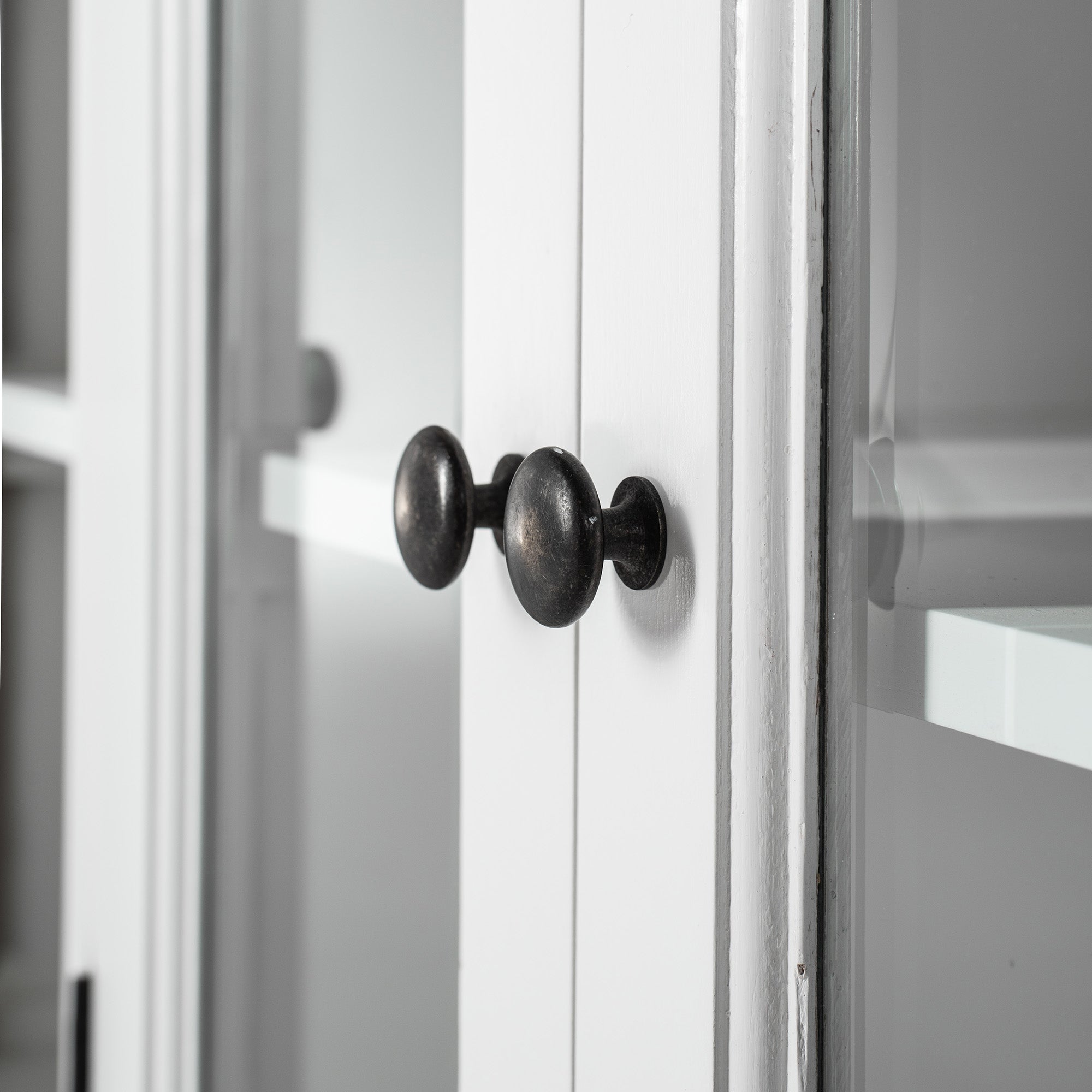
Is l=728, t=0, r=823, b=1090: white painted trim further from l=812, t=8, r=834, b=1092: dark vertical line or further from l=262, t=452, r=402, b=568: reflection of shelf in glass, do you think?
l=262, t=452, r=402, b=568: reflection of shelf in glass

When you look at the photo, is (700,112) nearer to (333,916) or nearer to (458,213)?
(458,213)

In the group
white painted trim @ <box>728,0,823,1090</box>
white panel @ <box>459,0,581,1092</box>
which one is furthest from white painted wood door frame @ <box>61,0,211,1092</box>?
white painted trim @ <box>728,0,823,1090</box>

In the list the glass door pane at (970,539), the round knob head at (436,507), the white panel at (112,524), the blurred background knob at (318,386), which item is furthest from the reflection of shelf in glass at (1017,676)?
the white panel at (112,524)

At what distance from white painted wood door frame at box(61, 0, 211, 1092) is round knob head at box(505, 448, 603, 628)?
0.27 meters

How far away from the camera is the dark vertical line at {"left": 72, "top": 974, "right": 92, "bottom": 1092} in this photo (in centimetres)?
48

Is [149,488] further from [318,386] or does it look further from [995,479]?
[995,479]

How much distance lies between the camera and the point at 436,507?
253 mm

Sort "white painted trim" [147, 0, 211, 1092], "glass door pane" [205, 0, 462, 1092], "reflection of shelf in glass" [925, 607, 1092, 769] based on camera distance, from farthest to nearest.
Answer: "white painted trim" [147, 0, 211, 1092]
"glass door pane" [205, 0, 462, 1092]
"reflection of shelf in glass" [925, 607, 1092, 769]

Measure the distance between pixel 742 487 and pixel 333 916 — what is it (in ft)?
0.82

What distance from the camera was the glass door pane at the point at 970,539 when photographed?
163 millimetres

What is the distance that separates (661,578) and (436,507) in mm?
59

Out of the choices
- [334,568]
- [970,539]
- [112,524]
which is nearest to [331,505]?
[334,568]

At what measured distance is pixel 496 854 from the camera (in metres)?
0.29

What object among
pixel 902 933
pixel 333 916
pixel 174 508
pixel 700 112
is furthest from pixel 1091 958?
pixel 174 508
